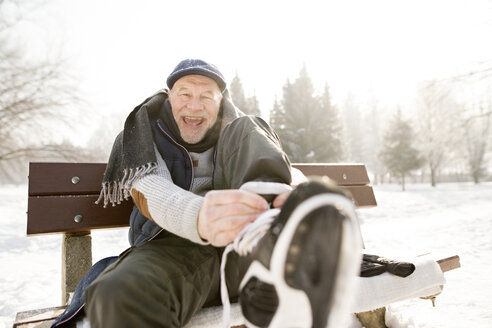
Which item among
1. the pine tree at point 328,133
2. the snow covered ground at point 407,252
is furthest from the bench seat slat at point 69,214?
the pine tree at point 328,133

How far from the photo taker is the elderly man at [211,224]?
28.7 inches

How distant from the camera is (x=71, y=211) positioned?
6.39 feet

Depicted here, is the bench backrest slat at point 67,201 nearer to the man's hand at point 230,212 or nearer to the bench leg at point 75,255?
the bench leg at point 75,255

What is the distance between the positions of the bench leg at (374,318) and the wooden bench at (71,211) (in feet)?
2.15

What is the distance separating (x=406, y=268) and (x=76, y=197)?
1954mm

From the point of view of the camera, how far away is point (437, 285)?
5.58 feet

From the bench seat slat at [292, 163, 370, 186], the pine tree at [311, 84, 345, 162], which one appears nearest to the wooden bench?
the bench seat slat at [292, 163, 370, 186]

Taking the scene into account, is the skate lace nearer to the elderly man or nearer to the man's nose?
the elderly man

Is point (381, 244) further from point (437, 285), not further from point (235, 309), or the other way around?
point (235, 309)

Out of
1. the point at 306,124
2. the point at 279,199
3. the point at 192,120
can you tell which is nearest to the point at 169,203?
the point at 279,199

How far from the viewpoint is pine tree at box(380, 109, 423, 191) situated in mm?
25969

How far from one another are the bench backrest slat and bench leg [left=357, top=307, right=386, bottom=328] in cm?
187

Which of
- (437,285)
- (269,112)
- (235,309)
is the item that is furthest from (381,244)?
(269,112)

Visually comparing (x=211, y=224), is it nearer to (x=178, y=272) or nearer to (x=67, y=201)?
(x=178, y=272)
